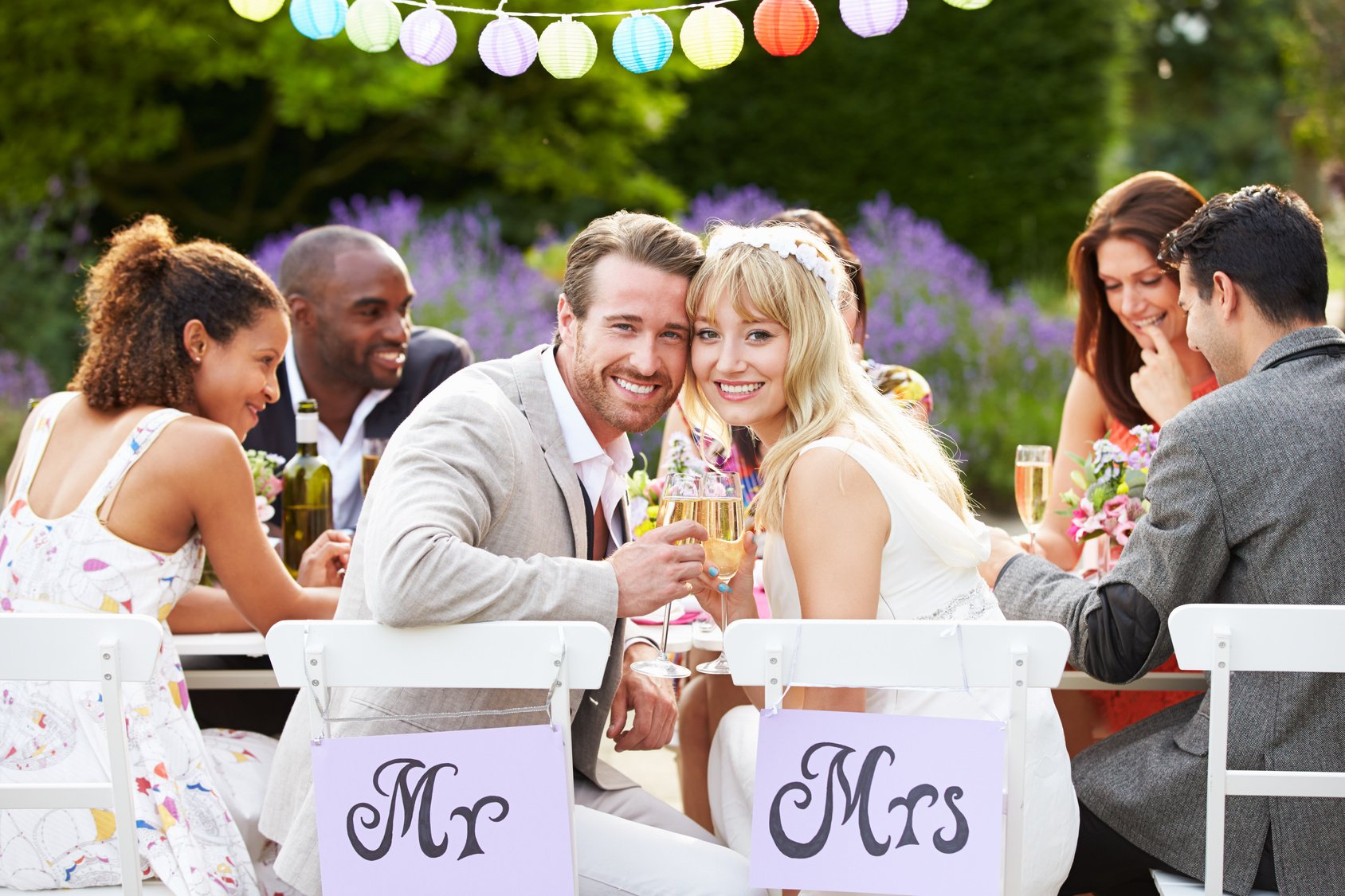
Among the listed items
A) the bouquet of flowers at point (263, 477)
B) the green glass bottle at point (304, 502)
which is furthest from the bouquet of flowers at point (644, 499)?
the bouquet of flowers at point (263, 477)

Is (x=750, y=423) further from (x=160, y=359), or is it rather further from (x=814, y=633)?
(x=160, y=359)

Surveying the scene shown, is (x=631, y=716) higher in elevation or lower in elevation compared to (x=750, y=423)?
lower

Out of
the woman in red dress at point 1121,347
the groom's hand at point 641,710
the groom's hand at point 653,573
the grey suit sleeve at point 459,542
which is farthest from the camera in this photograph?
the woman in red dress at point 1121,347

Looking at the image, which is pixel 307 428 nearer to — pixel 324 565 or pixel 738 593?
pixel 324 565

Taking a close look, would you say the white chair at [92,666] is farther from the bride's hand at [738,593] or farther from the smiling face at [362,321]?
the smiling face at [362,321]

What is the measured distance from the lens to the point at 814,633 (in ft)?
6.65

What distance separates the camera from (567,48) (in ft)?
11.1

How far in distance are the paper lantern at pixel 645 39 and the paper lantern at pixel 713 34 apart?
5cm

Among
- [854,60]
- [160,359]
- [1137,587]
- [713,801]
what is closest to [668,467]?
[713,801]

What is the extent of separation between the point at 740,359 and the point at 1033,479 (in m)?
0.95

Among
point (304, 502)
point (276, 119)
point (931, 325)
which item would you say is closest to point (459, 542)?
point (304, 502)

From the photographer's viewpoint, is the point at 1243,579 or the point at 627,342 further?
the point at 627,342

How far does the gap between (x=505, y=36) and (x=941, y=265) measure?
5.63 m

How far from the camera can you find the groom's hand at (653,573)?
2.33m
